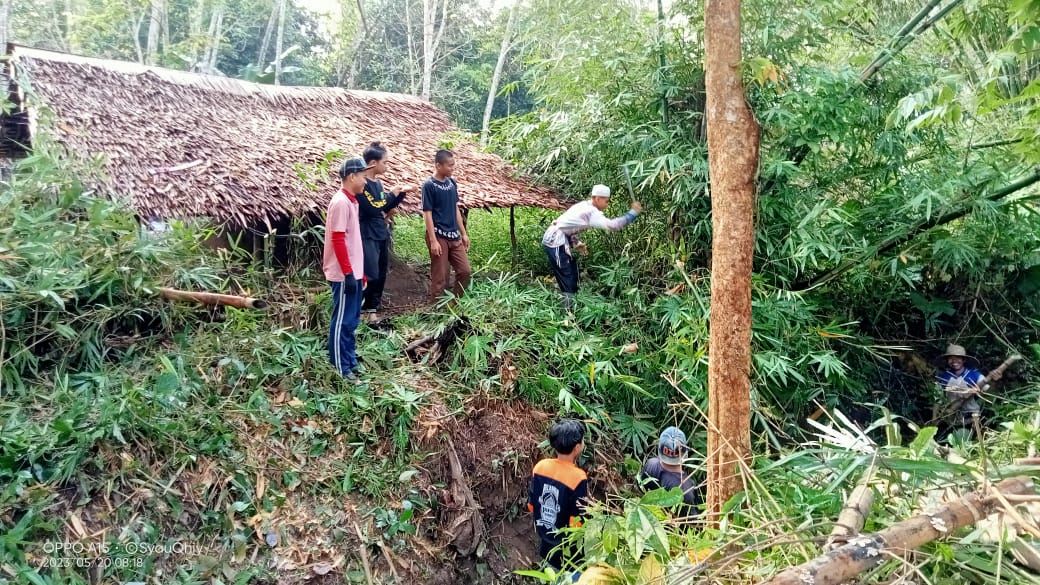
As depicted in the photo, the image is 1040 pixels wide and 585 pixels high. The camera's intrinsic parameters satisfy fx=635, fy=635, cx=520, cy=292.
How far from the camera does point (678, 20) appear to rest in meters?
5.45

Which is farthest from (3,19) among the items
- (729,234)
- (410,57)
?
(729,234)

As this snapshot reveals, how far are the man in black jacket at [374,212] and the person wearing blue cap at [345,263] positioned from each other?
58cm

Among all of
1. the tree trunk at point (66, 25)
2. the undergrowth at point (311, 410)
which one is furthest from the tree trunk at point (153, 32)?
the undergrowth at point (311, 410)

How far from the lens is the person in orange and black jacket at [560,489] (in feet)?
10.9

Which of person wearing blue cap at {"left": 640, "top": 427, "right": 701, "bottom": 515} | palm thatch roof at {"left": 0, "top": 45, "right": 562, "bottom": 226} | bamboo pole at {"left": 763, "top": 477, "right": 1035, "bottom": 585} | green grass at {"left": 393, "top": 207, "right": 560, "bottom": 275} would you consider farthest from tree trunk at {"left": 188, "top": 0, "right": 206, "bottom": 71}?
bamboo pole at {"left": 763, "top": 477, "right": 1035, "bottom": 585}

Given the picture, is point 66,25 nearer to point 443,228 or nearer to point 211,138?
point 211,138

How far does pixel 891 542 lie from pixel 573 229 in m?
4.32

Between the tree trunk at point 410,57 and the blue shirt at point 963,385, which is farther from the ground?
the tree trunk at point 410,57

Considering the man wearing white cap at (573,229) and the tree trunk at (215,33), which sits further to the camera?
the tree trunk at (215,33)

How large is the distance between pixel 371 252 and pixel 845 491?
12.7 ft

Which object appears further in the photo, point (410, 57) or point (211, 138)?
point (410, 57)

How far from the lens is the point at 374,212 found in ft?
17.0

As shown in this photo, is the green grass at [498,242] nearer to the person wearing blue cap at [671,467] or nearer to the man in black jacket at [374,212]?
the man in black jacket at [374,212]

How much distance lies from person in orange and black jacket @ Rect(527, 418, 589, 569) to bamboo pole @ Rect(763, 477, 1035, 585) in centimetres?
174
